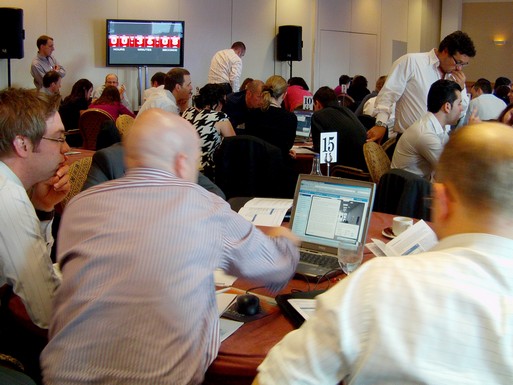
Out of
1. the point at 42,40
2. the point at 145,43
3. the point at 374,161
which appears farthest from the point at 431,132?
the point at 145,43

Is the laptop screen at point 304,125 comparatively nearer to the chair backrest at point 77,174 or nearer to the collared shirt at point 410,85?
the collared shirt at point 410,85

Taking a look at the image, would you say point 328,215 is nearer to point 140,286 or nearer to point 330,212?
point 330,212

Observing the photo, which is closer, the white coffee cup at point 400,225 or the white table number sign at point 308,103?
the white coffee cup at point 400,225

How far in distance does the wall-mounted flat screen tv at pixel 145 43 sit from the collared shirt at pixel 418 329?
925cm

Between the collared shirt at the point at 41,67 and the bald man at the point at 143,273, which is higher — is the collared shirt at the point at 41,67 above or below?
above

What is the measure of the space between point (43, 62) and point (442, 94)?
6.35 meters

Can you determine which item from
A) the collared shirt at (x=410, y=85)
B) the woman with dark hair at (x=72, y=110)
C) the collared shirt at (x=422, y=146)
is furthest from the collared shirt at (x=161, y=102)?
the collared shirt at (x=422, y=146)

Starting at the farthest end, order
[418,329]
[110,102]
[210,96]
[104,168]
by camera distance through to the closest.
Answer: [110,102] < [210,96] < [104,168] < [418,329]

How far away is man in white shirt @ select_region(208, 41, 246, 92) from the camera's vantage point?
1015 cm

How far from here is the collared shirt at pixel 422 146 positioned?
4.25 metres

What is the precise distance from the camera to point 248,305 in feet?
6.16

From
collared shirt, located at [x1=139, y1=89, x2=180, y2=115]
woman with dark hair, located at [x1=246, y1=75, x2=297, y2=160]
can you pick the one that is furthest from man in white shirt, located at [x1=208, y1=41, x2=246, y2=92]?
woman with dark hair, located at [x1=246, y1=75, x2=297, y2=160]

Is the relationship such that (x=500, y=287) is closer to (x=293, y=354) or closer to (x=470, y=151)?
(x=470, y=151)

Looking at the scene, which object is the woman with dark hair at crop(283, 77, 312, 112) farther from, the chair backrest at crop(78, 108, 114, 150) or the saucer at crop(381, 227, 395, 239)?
the saucer at crop(381, 227, 395, 239)
